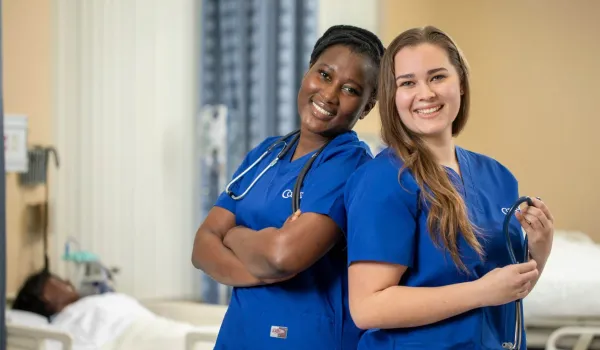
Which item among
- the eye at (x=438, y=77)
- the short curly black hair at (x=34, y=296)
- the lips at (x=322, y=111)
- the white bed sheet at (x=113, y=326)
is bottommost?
the white bed sheet at (x=113, y=326)

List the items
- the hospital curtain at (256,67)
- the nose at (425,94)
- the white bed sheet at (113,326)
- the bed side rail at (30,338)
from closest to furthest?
the nose at (425,94), the bed side rail at (30,338), the white bed sheet at (113,326), the hospital curtain at (256,67)

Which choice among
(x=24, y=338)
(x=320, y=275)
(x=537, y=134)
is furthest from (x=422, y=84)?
(x=24, y=338)

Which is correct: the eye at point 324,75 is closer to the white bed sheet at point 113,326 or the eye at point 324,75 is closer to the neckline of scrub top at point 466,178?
the neckline of scrub top at point 466,178

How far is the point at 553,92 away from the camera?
83.4 inches

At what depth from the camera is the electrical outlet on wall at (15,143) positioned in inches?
88.5

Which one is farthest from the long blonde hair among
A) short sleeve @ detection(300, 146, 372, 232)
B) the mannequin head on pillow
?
the mannequin head on pillow

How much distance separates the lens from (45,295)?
92.5 inches

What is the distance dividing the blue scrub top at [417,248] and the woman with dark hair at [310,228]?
0.38 ft

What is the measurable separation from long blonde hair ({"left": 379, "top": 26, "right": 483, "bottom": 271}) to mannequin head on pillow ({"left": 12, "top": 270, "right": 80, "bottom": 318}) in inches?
59.0

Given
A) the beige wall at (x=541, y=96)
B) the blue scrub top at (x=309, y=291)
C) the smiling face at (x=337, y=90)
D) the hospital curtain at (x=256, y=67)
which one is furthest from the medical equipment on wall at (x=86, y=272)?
the smiling face at (x=337, y=90)

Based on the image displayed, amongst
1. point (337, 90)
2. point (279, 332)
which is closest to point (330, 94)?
point (337, 90)

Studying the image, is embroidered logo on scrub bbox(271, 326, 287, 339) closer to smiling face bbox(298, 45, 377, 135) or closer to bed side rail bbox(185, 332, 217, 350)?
smiling face bbox(298, 45, 377, 135)

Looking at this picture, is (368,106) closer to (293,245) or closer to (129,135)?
(293,245)

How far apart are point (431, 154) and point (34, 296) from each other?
1568 mm
